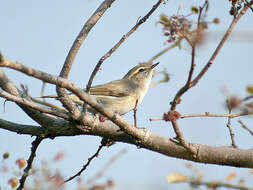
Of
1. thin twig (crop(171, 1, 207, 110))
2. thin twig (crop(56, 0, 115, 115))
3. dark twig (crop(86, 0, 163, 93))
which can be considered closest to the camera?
thin twig (crop(171, 1, 207, 110))

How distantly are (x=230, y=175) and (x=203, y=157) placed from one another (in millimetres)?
611

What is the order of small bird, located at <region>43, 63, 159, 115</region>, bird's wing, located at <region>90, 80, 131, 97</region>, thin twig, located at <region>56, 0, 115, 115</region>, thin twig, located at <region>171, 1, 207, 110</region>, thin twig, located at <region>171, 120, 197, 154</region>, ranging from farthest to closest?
1. bird's wing, located at <region>90, 80, 131, 97</region>
2. small bird, located at <region>43, 63, 159, 115</region>
3. thin twig, located at <region>56, 0, 115, 115</region>
4. thin twig, located at <region>171, 120, 197, 154</region>
5. thin twig, located at <region>171, 1, 207, 110</region>

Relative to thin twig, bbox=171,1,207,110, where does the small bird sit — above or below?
above

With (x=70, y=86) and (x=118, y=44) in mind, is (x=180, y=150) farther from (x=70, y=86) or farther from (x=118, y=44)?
(x=70, y=86)

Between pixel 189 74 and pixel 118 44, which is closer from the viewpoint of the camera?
pixel 189 74

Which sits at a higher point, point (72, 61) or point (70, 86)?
point (72, 61)

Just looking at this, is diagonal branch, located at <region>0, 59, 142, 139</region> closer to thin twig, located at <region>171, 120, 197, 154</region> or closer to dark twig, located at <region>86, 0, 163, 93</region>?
dark twig, located at <region>86, 0, 163, 93</region>

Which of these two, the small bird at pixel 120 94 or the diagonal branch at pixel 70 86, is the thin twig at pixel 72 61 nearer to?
the diagonal branch at pixel 70 86

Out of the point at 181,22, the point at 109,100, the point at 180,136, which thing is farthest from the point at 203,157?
the point at 109,100

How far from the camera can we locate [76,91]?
271cm

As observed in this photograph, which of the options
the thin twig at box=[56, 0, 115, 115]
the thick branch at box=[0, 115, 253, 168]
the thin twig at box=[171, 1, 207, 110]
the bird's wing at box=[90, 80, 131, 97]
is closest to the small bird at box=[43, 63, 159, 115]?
the bird's wing at box=[90, 80, 131, 97]

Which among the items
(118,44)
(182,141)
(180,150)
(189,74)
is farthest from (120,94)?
(189,74)

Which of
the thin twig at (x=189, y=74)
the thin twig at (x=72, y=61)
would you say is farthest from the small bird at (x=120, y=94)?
the thin twig at (x=189, y=74)

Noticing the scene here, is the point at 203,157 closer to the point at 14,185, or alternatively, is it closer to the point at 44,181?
the point at 44,181
